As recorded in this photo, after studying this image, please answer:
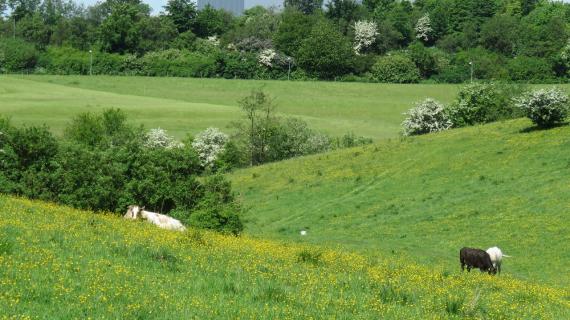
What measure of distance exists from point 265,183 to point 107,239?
48.9 metres

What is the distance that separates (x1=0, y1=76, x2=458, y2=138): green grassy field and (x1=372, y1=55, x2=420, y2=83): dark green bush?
9878 mm

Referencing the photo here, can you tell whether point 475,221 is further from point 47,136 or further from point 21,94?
point 21,94

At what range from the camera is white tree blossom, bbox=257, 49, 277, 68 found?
173625mm

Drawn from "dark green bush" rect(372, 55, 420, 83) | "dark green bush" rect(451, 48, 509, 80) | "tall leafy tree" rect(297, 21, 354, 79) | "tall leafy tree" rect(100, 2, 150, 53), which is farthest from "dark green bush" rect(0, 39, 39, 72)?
"dark green bush" rect(451, 48, 509, 80)

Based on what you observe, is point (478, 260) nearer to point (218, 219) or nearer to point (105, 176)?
point (218, 219)

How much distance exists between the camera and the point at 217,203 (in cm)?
3853

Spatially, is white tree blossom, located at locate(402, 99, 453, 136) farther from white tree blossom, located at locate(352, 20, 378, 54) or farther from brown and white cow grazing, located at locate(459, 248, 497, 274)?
white tree blossom, located at locate(352, 20, 378, 54)

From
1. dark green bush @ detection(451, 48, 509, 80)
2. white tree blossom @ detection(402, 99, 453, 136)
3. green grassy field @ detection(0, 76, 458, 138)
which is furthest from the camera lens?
dark green bush @ detection(451, 48, 509, 80)

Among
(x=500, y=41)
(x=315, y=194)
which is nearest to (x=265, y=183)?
(x=315, y=194)

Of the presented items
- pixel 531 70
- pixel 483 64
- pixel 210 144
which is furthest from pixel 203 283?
pixel 483 64

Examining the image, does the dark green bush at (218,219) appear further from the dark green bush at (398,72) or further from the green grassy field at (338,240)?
the dark green bush at (398,72)

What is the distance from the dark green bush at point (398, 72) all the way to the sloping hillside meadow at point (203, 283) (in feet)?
463

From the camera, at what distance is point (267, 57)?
17425cm

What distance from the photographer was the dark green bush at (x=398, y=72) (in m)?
163
